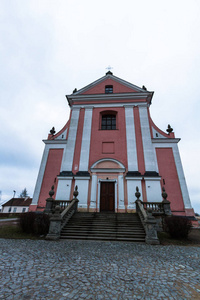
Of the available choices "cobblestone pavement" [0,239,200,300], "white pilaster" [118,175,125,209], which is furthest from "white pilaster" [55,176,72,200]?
"cobblestone pavement" [0,239,200,300]

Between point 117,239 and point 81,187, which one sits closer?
point 117,239

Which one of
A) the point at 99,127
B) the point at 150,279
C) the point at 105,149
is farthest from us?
the point at 99,127

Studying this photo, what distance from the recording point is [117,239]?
680 centimetres

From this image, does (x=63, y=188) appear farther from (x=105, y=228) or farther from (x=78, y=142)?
(x=105, y=228)

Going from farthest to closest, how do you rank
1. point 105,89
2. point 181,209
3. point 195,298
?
point 105,89 → point 181,209 → point 195,298

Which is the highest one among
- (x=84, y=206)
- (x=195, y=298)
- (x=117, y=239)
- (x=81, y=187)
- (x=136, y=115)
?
(x=136, y=115)

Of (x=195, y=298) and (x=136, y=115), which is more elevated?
(x=136, y=115)

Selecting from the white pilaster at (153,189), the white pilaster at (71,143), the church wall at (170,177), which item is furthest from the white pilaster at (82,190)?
the church wall at (170,177)

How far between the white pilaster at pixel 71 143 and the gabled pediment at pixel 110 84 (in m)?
3.05

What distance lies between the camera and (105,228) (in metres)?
7.93

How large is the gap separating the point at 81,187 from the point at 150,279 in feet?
32.4

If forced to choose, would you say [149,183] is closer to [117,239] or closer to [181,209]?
[181,209]

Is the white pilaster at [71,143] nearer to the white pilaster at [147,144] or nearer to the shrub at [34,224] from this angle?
the shrub at [34,224]

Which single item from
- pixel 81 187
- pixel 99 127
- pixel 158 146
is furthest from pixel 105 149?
pixel 158 146
